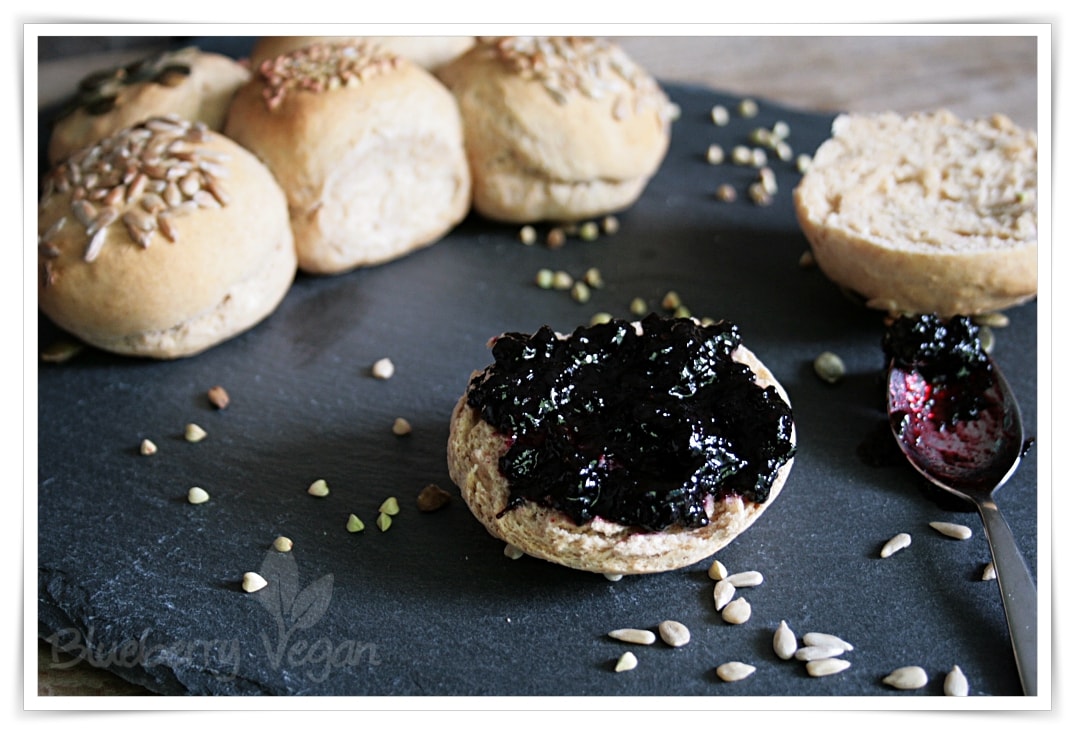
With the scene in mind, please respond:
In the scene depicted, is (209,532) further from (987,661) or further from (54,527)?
(987,661)

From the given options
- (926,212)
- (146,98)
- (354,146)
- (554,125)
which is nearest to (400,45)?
(354,146)

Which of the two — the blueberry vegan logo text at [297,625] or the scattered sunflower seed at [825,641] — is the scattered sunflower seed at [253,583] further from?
the scattered sunflower seed at [825,641]

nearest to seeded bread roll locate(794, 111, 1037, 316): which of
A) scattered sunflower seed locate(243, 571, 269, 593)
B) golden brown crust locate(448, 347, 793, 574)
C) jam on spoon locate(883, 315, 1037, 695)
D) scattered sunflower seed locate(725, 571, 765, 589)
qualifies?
jam on spoon locate(883, 315, 1037, 695)

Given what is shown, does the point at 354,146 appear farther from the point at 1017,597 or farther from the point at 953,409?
the point at 1017,597

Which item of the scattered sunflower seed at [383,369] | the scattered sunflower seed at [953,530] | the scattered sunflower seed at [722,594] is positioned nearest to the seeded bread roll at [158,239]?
the scattered sunflower seed at [383,369]

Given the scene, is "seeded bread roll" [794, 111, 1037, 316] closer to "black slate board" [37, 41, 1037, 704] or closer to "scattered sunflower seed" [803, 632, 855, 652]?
"black slate board" [37, 41, 1037, 704]

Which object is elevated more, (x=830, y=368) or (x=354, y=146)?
(x=354, y=146)
